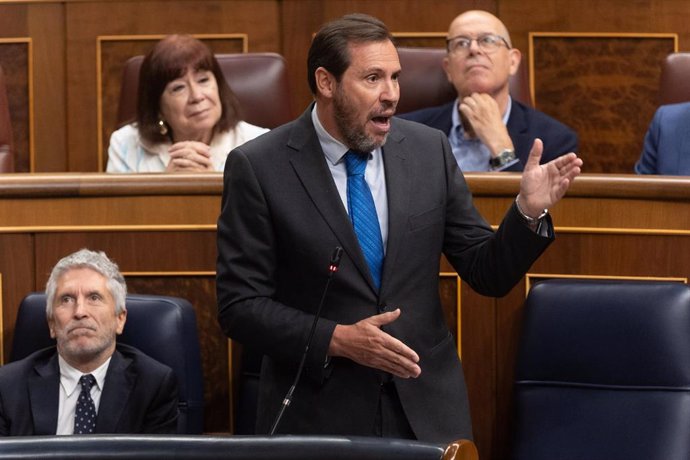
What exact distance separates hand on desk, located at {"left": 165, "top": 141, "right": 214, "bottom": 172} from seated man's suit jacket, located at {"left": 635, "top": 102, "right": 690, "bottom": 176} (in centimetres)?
77

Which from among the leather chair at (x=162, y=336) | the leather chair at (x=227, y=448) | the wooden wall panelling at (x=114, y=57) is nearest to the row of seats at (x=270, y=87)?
the wooden wall panelling at (x=114, y=57)

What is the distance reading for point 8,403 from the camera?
179 centimetres

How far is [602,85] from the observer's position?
2.76 metres

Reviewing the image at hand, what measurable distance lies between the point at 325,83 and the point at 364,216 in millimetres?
167

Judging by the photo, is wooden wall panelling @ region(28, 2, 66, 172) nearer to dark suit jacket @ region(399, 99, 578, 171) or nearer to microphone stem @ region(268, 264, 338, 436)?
dark suit jacket @ region(399, 99, 578, 171)

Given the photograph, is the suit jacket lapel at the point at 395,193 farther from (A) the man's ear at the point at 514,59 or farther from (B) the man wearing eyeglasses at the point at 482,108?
(A) the man's ear at the point at 514,59

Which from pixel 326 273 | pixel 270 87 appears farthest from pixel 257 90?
pixel 326 273

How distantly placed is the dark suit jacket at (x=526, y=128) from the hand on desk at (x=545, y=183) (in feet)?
2.77

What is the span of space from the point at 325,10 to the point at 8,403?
1300 millimetres

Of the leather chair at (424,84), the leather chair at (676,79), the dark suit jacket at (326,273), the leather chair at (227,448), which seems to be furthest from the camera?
the leather chair at (424,84)

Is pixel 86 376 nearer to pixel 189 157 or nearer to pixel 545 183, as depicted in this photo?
pixel 189 157

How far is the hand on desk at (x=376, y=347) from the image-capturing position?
1.33 meters

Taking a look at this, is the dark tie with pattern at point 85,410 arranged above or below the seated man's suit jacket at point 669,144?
below

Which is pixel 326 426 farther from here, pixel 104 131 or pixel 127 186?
pixel 104 131
